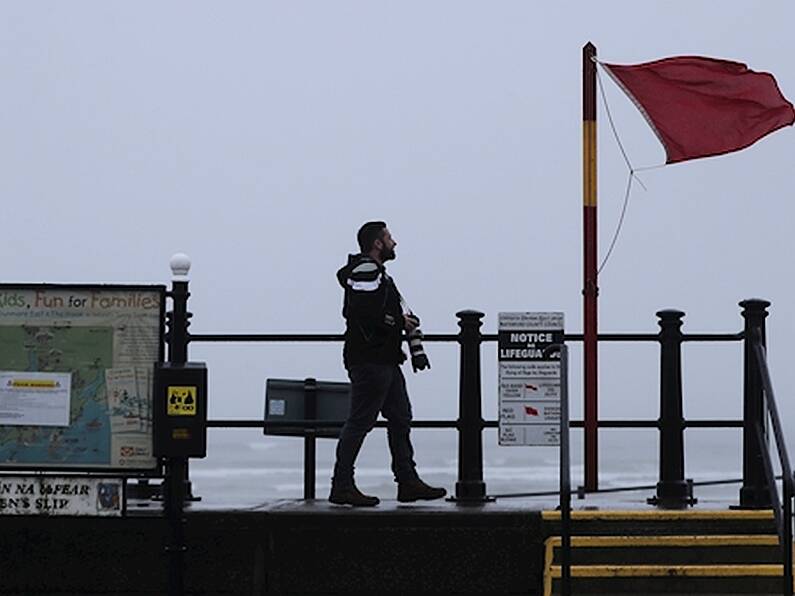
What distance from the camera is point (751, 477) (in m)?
12.1

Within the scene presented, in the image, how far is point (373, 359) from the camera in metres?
11.6

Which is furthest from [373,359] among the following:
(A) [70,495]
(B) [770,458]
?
(B) [770,458]

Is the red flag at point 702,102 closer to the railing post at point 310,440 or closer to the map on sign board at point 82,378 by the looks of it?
the railing post at point 310,440

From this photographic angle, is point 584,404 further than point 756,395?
Yes

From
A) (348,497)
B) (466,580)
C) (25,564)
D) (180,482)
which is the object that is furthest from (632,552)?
(25,564)

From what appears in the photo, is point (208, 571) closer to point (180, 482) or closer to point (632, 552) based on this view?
point (180, 482)

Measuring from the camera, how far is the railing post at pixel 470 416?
40.4 feet

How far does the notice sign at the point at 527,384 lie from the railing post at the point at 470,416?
154mm

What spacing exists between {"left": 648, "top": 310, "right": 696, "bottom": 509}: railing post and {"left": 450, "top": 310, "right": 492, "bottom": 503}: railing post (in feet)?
3.75

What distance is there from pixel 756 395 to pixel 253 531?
10.6ft

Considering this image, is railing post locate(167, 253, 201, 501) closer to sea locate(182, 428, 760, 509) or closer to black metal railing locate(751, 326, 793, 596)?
black metal railing locate(751, 326, 793, 596)

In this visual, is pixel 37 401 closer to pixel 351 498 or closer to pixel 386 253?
pixel 351 498

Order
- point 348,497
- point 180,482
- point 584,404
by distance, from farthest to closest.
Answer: point 584,404 < point 348,497 < point 180,482

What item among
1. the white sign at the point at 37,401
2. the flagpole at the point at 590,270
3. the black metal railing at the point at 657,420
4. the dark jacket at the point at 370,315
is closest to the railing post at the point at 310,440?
the black metal railing at the point at 657,420
